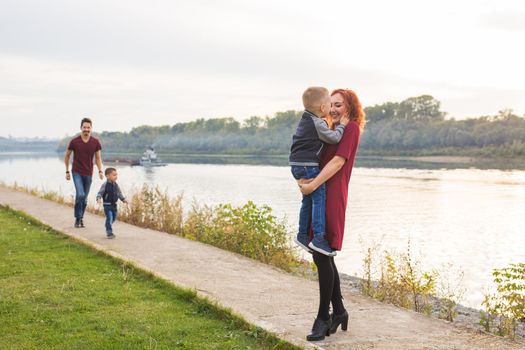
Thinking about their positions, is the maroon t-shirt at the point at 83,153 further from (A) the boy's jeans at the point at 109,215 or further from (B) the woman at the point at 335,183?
(B) the woman at the point at 335,183

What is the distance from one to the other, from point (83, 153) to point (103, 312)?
6.02 m

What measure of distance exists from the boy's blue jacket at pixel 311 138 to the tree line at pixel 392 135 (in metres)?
91.3

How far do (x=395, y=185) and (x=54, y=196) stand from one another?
99.0 feet

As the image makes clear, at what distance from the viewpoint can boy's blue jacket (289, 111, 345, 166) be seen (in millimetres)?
4523

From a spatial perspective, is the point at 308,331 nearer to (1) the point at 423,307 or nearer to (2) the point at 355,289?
(1) the point at 423,307

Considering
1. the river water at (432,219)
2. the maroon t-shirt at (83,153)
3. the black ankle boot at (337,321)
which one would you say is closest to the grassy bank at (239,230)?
the river water at (432,219)

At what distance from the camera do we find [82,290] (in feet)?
20.5

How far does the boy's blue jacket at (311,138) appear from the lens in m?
4.52

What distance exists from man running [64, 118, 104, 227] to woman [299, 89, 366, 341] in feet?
23.5

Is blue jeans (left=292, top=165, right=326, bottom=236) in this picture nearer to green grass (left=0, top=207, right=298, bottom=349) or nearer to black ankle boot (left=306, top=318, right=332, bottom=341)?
black ankle boot (left=306, top=318, right=332, bottom=341)

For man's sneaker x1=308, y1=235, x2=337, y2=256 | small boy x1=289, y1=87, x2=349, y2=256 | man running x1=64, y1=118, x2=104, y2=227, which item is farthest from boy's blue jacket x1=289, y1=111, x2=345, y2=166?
man running x1=64, y1=118, x2=104, y2=227

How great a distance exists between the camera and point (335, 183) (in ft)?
15.2

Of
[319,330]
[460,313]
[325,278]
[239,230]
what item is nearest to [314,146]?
[325,278]

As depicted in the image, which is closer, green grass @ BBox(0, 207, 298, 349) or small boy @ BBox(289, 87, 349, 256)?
small boy @ BBox(289, 87, 349, 256)
